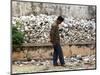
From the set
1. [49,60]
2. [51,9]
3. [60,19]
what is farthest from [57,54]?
[51,9]

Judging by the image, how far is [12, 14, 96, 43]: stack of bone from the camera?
2626mm

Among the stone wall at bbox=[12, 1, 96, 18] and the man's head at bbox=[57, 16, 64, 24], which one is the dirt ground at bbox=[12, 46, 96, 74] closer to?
the man's head at bbox=[57, 16, 64, 24]

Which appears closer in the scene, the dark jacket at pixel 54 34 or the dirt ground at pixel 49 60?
the dirt ground at pixel 49 60

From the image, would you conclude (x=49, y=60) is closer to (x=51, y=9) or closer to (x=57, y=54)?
(x=57, y=54)

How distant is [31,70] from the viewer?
2.64 m

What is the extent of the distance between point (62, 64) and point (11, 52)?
671 millimetres

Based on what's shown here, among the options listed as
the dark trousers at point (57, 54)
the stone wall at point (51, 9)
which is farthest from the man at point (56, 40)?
the stone wall at point (51, 9)

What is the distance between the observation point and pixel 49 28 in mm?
2719

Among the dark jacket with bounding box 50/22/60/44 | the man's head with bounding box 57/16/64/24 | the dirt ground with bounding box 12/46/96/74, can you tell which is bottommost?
the dirt ground with bounding box 12/46/96/74

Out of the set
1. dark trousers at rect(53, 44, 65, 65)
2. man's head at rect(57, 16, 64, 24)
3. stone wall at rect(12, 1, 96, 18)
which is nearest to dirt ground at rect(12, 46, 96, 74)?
dark trousers at rect(53, 44, 65, 65)

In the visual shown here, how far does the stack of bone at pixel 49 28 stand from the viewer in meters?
2.63

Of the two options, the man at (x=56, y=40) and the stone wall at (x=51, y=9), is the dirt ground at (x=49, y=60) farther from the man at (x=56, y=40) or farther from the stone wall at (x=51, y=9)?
the stone wall at (x=51, y=9)

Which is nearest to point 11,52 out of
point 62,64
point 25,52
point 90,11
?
point 25,52

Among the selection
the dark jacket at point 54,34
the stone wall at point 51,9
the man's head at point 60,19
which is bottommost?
the dark jacket at point 54,34
